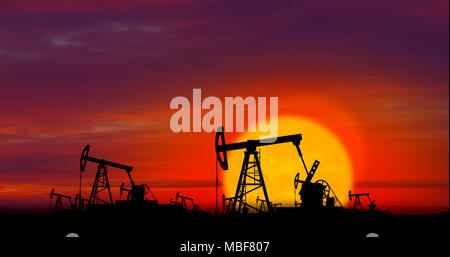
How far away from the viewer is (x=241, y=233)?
199 feet

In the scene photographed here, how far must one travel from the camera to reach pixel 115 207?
227 ft

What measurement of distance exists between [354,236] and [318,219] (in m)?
7.31

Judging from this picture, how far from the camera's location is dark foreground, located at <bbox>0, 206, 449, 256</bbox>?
176ft

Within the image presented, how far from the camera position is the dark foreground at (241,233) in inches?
2106

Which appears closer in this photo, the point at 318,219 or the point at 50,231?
the point at 318,219
